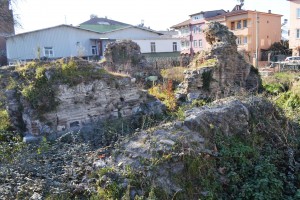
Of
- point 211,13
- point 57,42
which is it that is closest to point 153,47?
point 57,42

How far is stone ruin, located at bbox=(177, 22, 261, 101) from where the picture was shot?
11.9 metres

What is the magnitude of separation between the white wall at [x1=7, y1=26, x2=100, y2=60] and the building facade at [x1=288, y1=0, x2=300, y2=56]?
22.8 m

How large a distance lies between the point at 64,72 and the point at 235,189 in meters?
5.69

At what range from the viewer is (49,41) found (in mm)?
27250

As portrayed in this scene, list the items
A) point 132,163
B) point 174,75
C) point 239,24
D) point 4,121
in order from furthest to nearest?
point 239,24 < point 174,75 < point 4,121 < point 132,163

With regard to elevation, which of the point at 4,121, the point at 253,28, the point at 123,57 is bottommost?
the point at 4,121

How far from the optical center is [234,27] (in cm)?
3769

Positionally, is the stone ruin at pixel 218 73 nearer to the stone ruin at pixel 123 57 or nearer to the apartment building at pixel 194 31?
the stone ruin at pixel 123 57

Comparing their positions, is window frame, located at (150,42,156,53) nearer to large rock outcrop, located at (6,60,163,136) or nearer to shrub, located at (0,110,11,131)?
large rock outcrop, located at (6,60,163,136)

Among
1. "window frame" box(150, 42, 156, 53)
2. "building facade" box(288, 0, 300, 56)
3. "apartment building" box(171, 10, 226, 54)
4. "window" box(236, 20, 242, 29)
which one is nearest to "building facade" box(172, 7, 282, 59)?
"window" box(236, 20, 242, 29)

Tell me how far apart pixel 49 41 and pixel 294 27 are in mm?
26106

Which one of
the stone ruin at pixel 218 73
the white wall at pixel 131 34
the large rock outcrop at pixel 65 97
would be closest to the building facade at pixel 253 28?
the white wall at pixel 131 34

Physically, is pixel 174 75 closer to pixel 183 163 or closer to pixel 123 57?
pixel 123 57

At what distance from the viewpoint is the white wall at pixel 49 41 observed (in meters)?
27.1
